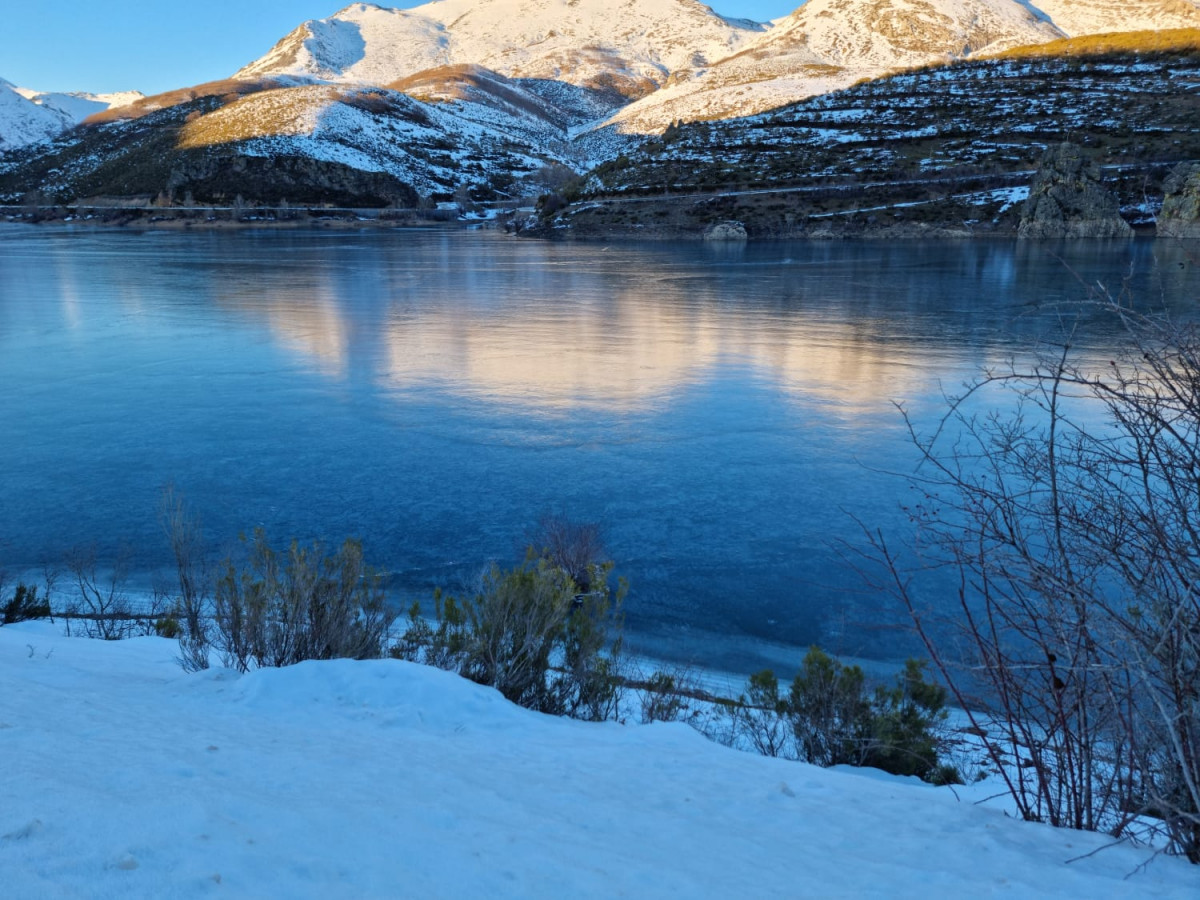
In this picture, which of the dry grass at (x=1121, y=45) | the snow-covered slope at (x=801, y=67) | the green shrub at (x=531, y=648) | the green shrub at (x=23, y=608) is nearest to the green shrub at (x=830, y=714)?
the green shrub at (x=531, y=648)

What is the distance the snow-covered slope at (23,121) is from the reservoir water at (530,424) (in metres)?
174

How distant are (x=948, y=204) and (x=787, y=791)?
55.3 meters

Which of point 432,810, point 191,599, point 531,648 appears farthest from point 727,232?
point 432,810

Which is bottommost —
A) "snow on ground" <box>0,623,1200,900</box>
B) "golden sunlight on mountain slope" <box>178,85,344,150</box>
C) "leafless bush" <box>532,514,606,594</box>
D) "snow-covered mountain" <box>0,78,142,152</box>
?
"leafless bush" <box>532,514,606,594</box>

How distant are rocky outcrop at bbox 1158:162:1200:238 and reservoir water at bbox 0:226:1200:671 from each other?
81.7ft

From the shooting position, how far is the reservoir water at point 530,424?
21.8 feet

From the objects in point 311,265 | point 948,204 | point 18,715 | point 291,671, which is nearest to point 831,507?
point 291,671

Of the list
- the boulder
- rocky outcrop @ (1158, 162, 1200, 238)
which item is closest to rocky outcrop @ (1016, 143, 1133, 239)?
rocky outcrop @ (1158, 162, 1200, 238)

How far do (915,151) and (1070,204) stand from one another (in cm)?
1981

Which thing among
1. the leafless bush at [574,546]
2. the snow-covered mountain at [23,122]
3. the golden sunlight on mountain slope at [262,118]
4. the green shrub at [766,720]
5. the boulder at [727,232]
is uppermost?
the snow-covered mountain at [23,122]

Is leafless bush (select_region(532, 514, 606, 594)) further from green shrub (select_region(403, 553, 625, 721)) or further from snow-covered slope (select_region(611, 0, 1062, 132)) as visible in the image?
snow-covered slope (select_region(611, 0, 1062, 132))

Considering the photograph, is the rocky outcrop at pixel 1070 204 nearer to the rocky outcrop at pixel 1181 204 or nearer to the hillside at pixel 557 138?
the rocky outcrop at pixel 1181 204

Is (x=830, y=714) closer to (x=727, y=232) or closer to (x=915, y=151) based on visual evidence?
(x=727, y=232)

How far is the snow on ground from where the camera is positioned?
7.43ft
